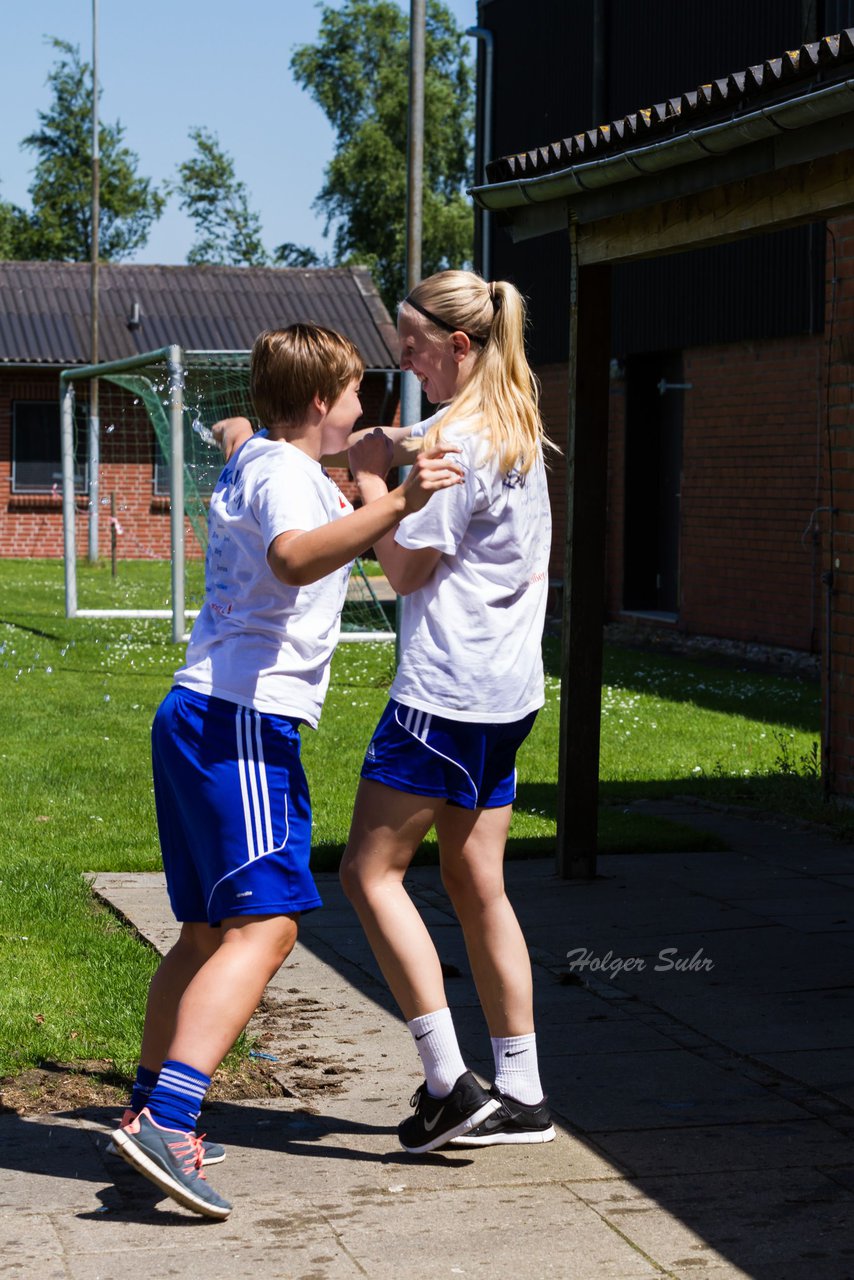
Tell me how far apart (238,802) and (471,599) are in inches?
27.9

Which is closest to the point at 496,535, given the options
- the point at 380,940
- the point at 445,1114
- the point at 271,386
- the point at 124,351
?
the point at 271,386

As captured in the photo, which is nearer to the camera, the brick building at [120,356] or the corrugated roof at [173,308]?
the corrugated roof at [173,308]

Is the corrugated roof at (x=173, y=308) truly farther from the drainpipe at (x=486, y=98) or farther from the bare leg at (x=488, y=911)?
the bare leg at (x=488, y=911)

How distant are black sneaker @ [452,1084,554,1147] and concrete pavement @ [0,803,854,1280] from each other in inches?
1.1

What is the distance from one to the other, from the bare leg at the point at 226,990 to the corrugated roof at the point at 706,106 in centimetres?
333

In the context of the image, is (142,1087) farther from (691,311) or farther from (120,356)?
(120,356)

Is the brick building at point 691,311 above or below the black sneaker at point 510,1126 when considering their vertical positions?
above

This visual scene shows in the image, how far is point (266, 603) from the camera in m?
3.82

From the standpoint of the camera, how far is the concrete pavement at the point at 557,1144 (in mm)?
3561

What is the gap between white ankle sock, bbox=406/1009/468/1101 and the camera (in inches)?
160

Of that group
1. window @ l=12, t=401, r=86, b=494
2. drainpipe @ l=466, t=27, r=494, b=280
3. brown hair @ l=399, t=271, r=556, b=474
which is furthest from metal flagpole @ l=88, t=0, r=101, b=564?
brown hair @ l=399, t=271, r=556, b=474

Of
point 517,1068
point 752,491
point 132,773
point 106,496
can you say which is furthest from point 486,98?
point 517,1068

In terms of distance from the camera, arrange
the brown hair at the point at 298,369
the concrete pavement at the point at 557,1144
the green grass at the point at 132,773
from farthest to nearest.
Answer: the green grass at the point at 132,773, the brown hair at the point at 298,369, the concrete pavement at the point at 557,1144

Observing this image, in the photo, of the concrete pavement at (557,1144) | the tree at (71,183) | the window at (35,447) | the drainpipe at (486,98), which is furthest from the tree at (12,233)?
the concrete pavement at (557,1144)
